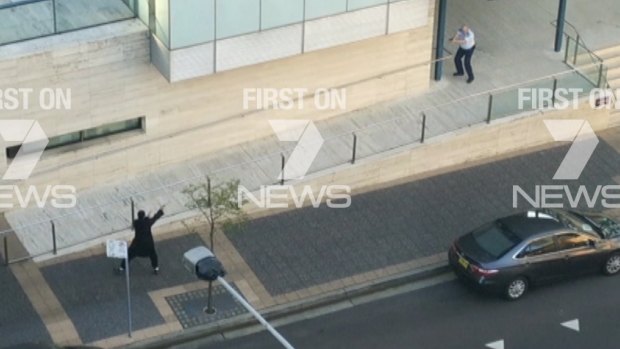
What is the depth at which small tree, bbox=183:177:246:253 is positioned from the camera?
98.8 feet

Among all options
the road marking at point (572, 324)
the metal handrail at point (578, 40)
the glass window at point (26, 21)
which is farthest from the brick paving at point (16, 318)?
the metal handrail at point (578, 40)

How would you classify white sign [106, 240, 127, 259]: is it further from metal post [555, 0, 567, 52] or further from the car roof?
metal post [555, 0, 567, 52]

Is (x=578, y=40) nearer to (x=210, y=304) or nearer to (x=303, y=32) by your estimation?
(x=303, y=32)

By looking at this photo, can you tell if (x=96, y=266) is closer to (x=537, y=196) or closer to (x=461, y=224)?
(x=461, y=224)

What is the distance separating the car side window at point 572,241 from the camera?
103ft

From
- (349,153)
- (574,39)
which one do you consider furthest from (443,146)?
(574,39)

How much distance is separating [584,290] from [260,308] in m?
6.56

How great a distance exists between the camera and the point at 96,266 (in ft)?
104

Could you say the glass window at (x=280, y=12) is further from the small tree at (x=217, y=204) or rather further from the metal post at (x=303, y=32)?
the small tree at (x=217, y=204)

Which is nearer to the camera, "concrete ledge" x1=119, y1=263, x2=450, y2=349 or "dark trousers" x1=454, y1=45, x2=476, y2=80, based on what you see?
"concrete ledge" x1=119, y1=263, x2=450, y2=349

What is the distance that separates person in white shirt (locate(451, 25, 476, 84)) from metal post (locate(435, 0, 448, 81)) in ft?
1.08

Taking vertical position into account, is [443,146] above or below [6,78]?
below

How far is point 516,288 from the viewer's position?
103ft

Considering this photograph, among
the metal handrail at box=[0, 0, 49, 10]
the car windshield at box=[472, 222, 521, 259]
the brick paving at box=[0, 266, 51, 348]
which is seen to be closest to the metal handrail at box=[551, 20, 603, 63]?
the car windshield at box=[472, 222, 521, 259]
